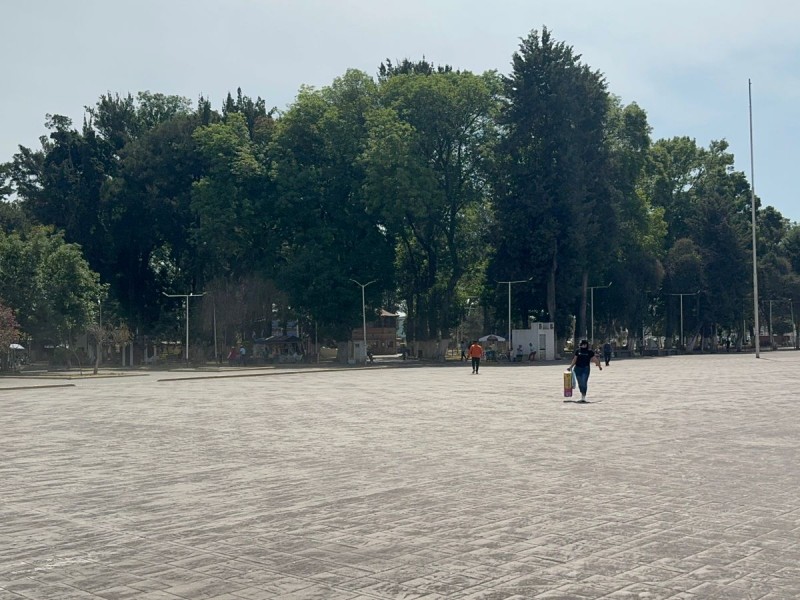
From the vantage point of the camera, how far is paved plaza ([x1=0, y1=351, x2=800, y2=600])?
22.6 feet

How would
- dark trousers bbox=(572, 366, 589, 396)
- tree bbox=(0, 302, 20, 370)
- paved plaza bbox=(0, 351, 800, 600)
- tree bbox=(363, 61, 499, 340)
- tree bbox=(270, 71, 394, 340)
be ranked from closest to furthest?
1. paved plaza bbox=(0, 351, 800, 600)
2. dark trousers bbox=(572, 366, 589, 396)
3. tree bbox=(0, 302, 20, 370)
4. tree bbox=(363, 61, 499, 340)
5. tree bbox=(270, 71, 394, 340)

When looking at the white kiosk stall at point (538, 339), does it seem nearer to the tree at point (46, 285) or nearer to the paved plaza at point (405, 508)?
the tree at point (46, 285)

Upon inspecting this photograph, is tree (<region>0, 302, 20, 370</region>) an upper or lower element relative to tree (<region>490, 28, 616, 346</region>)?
lower

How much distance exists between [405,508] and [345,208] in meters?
65.6

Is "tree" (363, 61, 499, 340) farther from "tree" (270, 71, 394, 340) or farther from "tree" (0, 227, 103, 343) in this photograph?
"tree" (0, 227, 103, 343)

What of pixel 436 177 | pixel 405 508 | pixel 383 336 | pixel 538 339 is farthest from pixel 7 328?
pixel 383 336

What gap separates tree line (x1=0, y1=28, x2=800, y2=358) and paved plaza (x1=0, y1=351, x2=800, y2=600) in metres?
51.1

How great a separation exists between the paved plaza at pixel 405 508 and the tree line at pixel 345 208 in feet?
168

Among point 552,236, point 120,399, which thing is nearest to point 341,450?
point 120,399

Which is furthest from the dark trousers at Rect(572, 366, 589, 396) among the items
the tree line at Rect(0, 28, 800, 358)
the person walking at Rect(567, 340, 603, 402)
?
the tree line at Rect(0, 28, 800, 358)

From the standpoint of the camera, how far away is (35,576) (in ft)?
23.5

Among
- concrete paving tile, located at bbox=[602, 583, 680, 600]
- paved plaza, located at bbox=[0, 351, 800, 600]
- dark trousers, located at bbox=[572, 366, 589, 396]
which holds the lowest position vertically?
concrete paving tile, located at bbox=[602, 583, 680, 600]

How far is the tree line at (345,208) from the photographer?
70.8 m

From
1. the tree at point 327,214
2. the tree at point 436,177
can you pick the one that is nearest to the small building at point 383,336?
the tree at point 436,177
